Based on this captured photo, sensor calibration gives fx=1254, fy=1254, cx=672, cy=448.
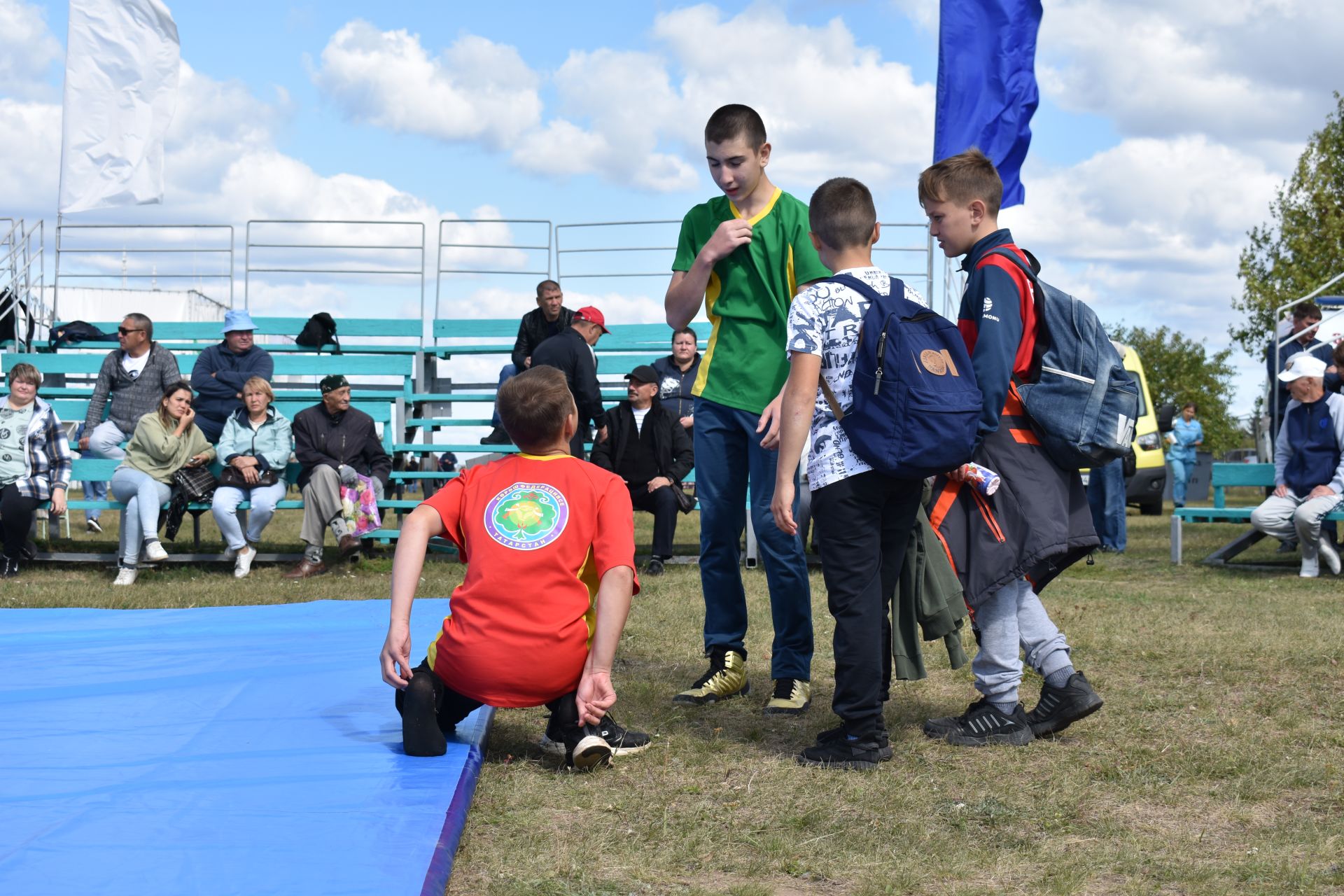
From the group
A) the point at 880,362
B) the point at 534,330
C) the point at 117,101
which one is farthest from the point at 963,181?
the point at 117,101

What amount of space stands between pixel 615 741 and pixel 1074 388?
179cm

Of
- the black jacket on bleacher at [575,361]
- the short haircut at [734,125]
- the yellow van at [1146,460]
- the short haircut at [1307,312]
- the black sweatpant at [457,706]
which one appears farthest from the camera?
the yellow van at [1146,460]

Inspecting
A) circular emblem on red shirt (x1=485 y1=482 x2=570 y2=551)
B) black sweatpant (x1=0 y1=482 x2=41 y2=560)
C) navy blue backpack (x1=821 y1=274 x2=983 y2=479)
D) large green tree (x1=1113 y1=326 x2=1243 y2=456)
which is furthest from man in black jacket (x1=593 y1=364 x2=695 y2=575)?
large green tree (x1=1113 y1=326 x2=1243 y2=456)

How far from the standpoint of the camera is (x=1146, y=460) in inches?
634

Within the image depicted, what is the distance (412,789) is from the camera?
3105 millimetres

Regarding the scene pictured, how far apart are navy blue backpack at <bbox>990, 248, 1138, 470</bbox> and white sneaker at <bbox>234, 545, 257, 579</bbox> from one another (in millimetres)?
6649

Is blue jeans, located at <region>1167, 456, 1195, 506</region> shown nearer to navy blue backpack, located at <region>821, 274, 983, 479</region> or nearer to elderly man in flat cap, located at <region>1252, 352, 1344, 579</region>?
elderly man in flat cap, located at <region>1252, 352, 1344, 579</region>

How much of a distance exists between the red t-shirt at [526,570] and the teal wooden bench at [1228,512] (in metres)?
7.88

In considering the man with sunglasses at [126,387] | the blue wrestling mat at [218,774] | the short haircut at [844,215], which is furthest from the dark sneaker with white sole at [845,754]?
the man with sunglasses at [126,387]

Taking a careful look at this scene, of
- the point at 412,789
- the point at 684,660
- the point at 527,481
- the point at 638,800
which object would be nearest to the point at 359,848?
the point at 412,789

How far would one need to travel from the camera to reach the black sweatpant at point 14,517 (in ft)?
30.7

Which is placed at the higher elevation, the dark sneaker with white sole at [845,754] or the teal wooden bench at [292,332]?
the teal wooden bench at [292,332]

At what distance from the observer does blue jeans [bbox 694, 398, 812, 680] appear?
177 inches

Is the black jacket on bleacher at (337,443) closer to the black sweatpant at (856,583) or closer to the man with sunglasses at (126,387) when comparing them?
the man with sunglasses at (126,387)
